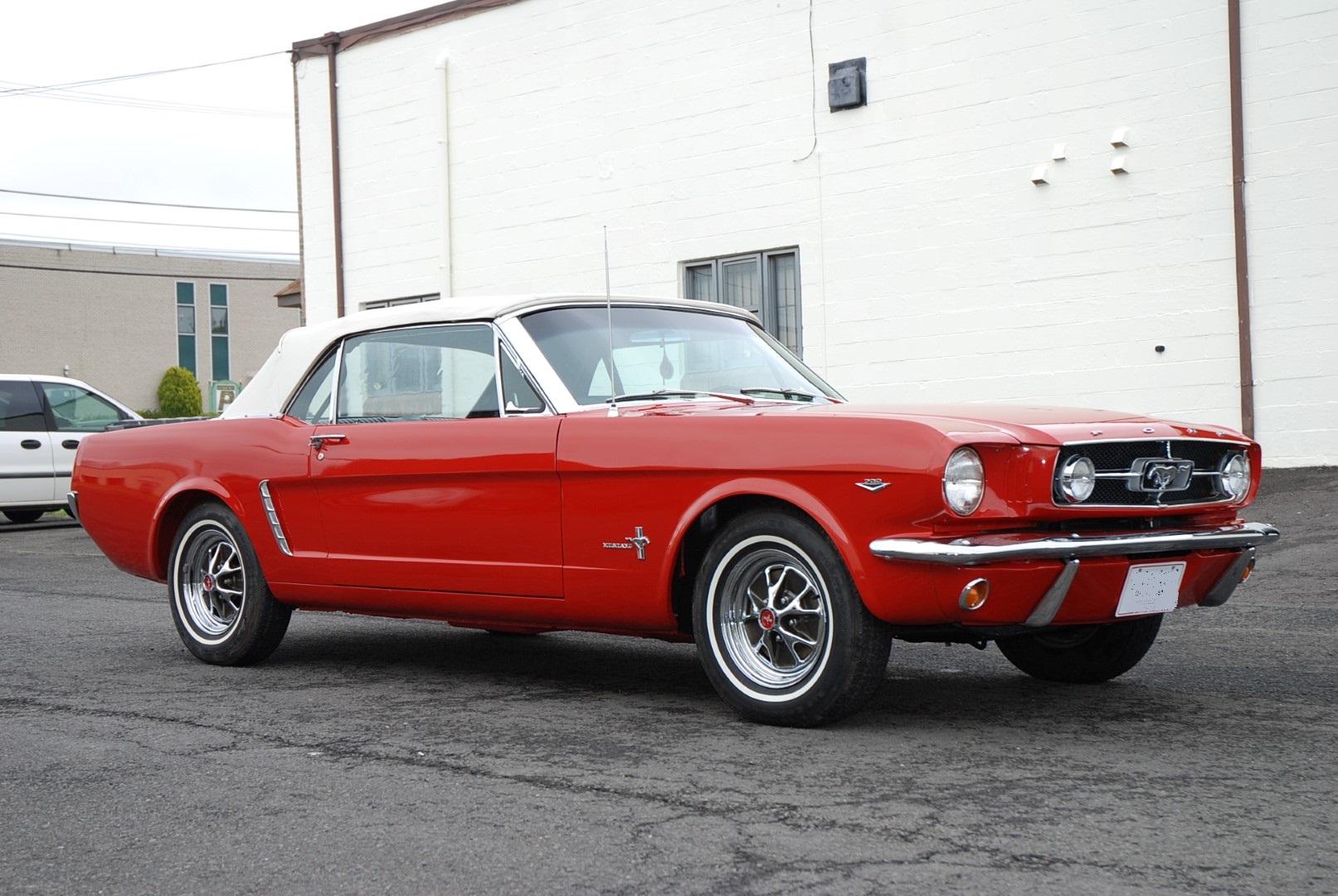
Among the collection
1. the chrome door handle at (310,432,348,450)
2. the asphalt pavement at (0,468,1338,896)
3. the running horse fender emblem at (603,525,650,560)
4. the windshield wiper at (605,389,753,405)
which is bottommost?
the asphalt pavement at (0,468,1338,896)

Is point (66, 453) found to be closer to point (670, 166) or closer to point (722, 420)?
point (670, 166)

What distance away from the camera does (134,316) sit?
2174 inches

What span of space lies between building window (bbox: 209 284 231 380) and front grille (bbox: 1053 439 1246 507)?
5615 centimetres

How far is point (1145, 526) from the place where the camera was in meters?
4.79

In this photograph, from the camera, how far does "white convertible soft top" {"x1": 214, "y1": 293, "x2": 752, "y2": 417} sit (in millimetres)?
5988

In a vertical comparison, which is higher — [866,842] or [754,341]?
[754,341]

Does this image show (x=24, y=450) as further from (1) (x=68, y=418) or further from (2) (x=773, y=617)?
(2) (x=773, y=617)

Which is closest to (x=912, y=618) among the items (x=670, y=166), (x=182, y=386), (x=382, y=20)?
→ (x=670, y=166)

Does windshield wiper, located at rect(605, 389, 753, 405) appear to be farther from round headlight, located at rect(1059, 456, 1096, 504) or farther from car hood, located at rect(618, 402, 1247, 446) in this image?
round headlight, located at rect(1059, 456, 1096, 504)

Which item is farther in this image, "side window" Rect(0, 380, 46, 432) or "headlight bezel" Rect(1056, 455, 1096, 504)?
"side window" Rect(0, 380, 46, 432)

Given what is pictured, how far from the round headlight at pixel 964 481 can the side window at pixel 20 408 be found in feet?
45.5

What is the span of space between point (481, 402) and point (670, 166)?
992 cm

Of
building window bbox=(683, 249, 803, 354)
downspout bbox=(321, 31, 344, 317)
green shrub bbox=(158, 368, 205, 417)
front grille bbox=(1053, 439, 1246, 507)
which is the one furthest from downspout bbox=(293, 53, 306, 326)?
green shrub bbox=(158, 368, 205, 417)

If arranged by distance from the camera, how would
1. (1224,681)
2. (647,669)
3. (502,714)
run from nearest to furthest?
(502,714)
(1224,681)
(647,669)
